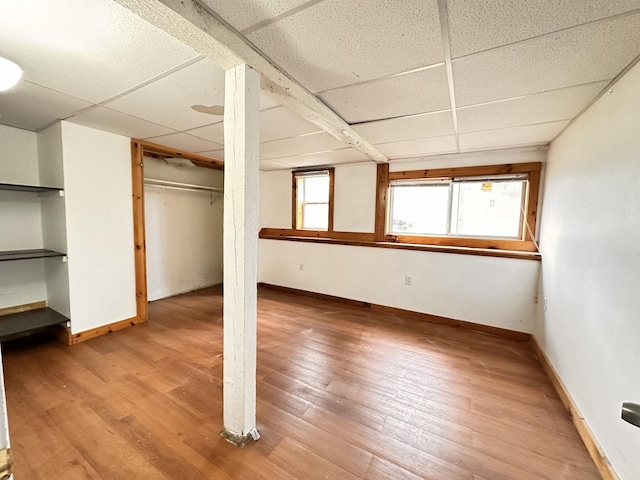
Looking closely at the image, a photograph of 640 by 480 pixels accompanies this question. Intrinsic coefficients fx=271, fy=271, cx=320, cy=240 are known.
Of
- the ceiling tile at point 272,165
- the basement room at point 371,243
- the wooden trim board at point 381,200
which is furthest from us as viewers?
the ceiling tile at point 272,165

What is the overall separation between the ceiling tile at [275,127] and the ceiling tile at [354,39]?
63 centimetres

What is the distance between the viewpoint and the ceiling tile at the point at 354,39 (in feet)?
3.77

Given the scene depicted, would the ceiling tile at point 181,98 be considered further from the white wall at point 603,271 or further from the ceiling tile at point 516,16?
the white wall at point 603,271

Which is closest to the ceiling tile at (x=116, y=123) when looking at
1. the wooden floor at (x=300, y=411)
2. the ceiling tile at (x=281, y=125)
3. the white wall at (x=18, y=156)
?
the white wall at (x=18, y=156)

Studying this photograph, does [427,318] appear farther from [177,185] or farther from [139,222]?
[177,185]

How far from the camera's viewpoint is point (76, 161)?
8.69 ft

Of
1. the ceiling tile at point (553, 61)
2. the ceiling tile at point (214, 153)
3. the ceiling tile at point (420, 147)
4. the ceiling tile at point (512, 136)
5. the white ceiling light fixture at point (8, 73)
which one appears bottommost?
the white ceiling light fixture at point (8, 73)

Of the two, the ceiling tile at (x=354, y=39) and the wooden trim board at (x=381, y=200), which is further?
the wooden trim board at (x=381, y=200)

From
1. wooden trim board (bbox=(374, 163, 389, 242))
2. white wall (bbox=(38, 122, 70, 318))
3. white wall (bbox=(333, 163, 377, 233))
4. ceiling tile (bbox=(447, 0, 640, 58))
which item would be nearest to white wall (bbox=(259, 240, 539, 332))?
wooden trim board (bbox=(374, 163, 389, 242))

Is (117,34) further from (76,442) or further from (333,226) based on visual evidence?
(333,226)

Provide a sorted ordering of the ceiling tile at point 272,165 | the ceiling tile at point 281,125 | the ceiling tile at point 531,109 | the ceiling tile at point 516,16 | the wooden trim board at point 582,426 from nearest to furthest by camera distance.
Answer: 1. the ceiling tile at point 516,16
2. the wooden trim board at point 582,426
3. the ceiling tile at point 531,109
4. the ceiling tile at point 281,125
5. the ceiling tile at point 272,165

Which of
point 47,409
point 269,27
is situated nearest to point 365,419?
point 47,409

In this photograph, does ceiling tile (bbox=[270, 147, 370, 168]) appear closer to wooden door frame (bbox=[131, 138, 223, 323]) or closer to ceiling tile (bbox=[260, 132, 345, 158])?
ceiling tile (bbox=[260, 132, 345, 158])

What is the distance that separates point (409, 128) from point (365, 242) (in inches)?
72.7
